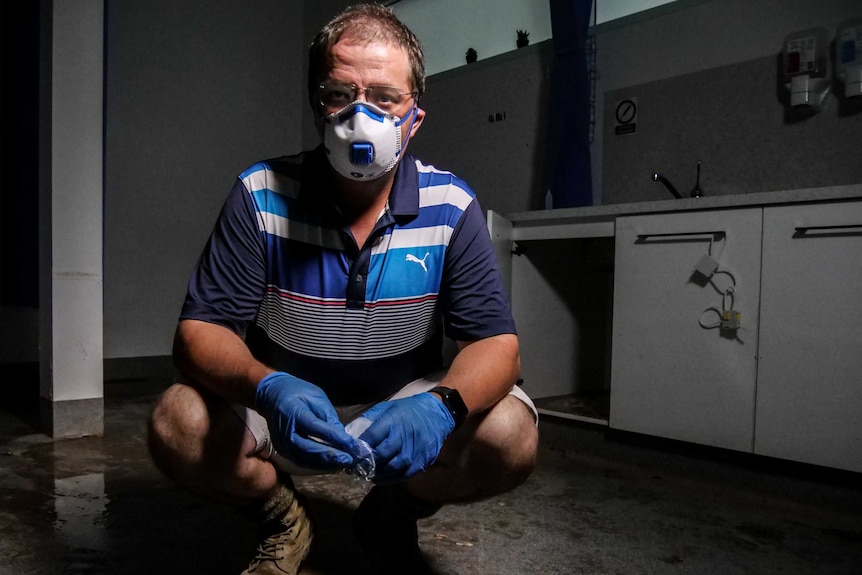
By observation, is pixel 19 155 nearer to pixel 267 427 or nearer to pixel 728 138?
pixel 267 427

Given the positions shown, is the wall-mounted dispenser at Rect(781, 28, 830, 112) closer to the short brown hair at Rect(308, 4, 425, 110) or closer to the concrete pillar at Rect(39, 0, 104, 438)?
the short brown hair at Rect(308, 4, 425, 110)

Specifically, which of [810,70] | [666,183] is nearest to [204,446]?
[666,183]

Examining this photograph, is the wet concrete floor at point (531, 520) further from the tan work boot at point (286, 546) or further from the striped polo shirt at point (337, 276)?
the striped polo shirt at point (337, 276)

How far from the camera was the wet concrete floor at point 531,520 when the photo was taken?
1223 millimetres

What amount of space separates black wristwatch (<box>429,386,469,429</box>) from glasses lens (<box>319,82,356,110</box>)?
0.50 meters

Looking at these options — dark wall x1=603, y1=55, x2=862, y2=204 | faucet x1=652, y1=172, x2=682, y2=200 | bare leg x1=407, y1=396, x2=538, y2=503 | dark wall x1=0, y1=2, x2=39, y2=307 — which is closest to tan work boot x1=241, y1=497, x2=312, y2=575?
bare leg x1=407, y1=396, x2=538, y2=503

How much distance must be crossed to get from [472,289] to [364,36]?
47cm

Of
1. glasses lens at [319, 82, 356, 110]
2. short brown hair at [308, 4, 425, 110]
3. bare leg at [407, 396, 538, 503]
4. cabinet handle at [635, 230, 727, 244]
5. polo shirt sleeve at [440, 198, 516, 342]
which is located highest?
short brown hair at [308, 4, 425, 110]

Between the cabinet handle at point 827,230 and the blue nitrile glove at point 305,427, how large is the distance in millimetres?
1367

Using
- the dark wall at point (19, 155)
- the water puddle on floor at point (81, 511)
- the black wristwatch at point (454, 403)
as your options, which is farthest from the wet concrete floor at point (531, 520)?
the dark wall at point (19, 155)

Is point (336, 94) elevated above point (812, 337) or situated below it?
above

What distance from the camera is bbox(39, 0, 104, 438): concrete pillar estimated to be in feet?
6.96

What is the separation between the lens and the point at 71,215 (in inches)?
85.0

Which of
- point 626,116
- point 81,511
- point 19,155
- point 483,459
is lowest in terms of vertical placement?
point 81,511
